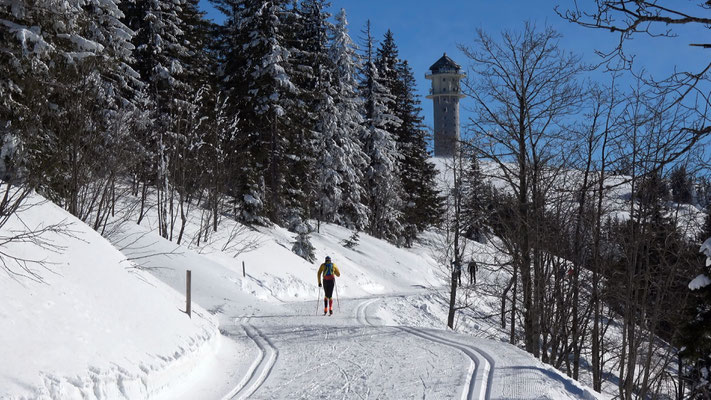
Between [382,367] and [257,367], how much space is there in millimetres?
2168

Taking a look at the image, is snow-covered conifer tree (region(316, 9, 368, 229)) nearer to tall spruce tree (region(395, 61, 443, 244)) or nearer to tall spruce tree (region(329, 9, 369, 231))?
tall spruce tree (region(329, 9, 369, 231))

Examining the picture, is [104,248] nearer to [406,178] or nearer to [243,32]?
[243,32]

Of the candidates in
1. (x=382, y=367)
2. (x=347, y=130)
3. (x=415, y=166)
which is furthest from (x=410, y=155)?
(x=382, y=367)

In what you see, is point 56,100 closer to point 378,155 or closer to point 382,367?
point 382,367

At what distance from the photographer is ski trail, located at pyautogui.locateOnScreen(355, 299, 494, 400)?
25.8 feet

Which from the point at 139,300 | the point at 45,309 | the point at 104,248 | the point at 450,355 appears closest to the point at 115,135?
the point at 104,248

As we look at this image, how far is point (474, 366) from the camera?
30.6 ft

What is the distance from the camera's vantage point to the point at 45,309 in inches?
289

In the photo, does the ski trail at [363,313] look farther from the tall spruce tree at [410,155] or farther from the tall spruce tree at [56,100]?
the tall spruce tree at [410,155]

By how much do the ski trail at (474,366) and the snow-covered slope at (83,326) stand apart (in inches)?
169

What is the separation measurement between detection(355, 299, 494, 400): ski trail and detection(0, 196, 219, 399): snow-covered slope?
4.30 meters

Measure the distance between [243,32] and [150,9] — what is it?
5204mm

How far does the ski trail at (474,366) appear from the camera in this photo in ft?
25.8

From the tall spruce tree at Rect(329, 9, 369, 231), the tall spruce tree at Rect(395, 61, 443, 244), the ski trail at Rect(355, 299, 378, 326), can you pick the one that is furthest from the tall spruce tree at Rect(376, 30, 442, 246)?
the ski trail at Rect(355, 299, 378, 326)
